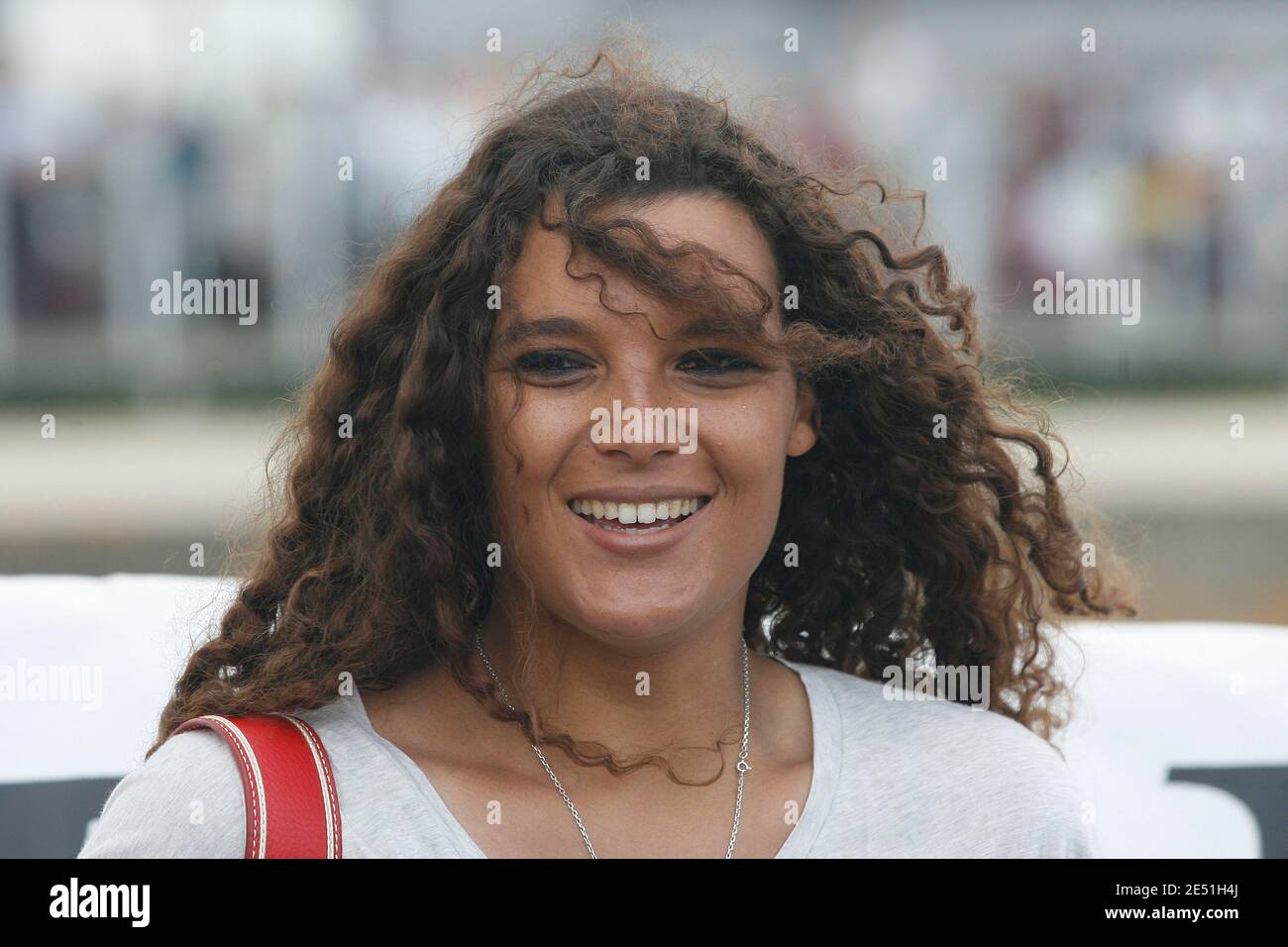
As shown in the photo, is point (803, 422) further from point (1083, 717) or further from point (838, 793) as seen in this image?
point (1083, 717)

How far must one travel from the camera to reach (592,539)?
231 centimetres

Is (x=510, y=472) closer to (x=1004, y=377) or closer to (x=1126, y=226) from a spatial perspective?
(x=1004, y=377)

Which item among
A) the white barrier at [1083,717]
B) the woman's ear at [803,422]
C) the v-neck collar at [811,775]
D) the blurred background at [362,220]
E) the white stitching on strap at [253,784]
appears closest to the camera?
the white stitching on strap at [253,784]

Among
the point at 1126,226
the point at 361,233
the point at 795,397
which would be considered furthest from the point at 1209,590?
the point at 795,397

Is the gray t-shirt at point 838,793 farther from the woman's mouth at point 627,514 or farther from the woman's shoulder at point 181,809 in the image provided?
the woman's mouth at point 627,514

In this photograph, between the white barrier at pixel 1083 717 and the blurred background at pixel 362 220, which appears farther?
the blurred background at pixel 362 220

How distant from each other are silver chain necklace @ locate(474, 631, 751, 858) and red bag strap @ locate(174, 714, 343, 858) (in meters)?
0.34

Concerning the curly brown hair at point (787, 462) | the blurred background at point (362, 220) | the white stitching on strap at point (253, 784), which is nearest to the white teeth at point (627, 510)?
the curly brown hair at point (787, 462)

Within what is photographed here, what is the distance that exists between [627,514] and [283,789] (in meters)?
0.60

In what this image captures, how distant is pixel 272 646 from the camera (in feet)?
8.02

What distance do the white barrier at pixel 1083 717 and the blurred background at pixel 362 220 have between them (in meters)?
6.38

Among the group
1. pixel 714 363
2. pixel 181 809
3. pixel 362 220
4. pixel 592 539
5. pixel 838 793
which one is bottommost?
pixel 838 793

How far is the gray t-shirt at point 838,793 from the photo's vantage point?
2.11m

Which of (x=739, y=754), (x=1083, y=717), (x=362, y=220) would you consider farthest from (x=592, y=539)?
(x=362, y=220)
